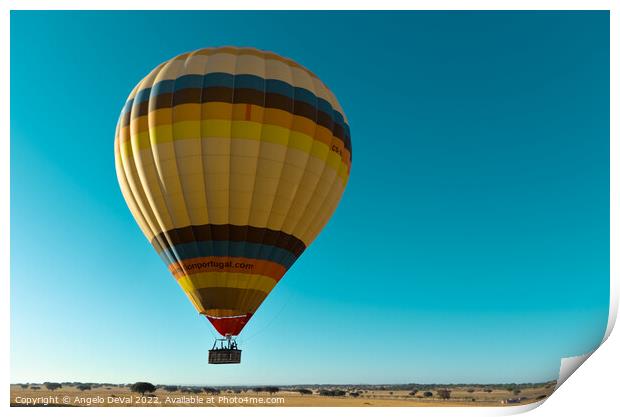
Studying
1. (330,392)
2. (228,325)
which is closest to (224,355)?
(228,325)

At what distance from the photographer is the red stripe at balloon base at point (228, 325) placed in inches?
396

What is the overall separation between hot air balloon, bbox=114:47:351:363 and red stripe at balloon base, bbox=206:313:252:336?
0.02 m

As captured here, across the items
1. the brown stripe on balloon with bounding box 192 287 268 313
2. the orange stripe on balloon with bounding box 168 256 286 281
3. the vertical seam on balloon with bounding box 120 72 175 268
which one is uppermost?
the vertical seam on balloon with bounding box 120 72 175 268

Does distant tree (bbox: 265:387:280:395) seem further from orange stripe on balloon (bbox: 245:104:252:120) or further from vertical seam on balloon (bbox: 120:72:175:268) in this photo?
orange stripe on balloon (bbox: 245:104:252:120)

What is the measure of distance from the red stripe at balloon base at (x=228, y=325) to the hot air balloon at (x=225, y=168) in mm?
15

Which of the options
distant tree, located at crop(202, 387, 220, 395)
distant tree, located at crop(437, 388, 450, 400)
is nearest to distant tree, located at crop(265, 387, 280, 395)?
distant tree, located at crop(202, 387, 220, 395)

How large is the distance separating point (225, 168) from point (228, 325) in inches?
95.9

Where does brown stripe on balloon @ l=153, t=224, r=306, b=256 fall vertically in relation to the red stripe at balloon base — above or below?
above

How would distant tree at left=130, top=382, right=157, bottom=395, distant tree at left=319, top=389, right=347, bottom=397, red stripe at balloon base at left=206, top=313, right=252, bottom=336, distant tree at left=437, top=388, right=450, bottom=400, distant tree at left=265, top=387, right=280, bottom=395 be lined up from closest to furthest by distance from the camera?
red stripe at balloon base at left=206, top=313, right=252, bottom=336 → distant tree at left=265, top=387, right=280, bottom=395 → distant tree at left=130, top=382, right=157, bottom=395 → distant tree at left=437, top=388, right=450, bottom=400 → distant tree at left=319, top=389, right=347, bottom=397

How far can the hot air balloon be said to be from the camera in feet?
31.5

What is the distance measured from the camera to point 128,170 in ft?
32.9

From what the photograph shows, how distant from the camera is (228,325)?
33.1ft

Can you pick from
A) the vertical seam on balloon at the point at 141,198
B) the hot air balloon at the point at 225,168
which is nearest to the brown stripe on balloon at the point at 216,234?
the hot air balloon at the point at 225,168

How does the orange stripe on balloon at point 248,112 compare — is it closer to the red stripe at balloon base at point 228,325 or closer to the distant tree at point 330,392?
the red stripe at balloon base at point 228,325
